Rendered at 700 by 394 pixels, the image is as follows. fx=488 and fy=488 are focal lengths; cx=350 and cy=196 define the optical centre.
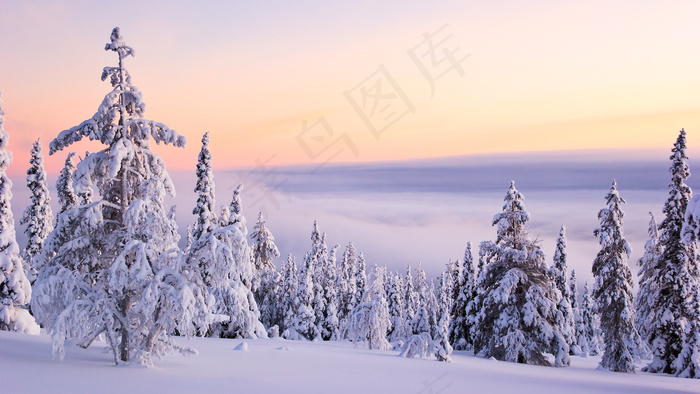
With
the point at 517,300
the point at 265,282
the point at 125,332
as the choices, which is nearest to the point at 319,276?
the point at 265,282

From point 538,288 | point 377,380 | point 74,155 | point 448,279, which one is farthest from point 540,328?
point 448,279

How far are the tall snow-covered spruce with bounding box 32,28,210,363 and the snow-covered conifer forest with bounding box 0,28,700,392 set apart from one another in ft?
0.16

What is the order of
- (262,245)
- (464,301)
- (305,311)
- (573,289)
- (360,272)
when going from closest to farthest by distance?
(262,245)
(464,301)
(305,311)
(573,289)
(360,272)

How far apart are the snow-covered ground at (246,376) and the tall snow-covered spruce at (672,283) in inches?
449

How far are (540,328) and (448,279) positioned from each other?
53.0 m

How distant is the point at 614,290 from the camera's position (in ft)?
116

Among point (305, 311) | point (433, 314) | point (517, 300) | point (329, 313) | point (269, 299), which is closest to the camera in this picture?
point (517, 300)

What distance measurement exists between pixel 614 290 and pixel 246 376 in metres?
30.2

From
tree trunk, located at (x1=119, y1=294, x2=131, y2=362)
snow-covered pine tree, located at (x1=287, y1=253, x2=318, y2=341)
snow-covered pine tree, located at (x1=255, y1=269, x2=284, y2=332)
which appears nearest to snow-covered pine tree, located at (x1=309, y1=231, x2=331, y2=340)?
snow-covered pine tree, located at (x1=287, y1=253, x2=318, y2=341)

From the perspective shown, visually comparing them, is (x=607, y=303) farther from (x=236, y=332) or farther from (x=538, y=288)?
(x=236, y=332)

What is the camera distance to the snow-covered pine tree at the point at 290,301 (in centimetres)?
5800

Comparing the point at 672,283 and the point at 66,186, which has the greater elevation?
the point at 66,186

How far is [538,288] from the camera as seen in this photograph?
112ft

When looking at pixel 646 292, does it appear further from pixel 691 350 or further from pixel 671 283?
pixel 691 350
